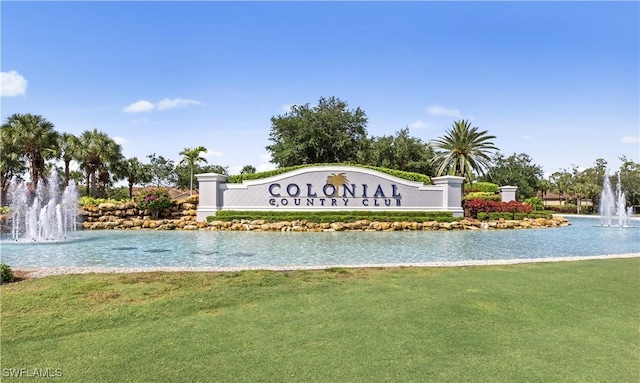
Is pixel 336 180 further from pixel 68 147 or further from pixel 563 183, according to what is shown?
pixel 563 183

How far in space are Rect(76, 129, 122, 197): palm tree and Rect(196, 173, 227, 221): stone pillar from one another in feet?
55.4

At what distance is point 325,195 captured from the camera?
978 inches

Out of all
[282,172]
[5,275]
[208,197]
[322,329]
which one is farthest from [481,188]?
[5,275]

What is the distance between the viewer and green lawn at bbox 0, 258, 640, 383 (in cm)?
379

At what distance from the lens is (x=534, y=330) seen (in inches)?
192

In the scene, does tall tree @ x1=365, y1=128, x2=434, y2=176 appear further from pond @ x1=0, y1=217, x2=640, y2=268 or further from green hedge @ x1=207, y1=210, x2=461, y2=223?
pond @ x1=0, y1=217, x2=640, y2=268

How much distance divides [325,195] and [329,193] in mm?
270

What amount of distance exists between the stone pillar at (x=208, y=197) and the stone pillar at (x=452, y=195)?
1372cm

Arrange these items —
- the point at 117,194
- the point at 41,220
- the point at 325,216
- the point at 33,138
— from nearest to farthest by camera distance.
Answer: the point at 41,220
the point at 325,216
the point at 33,138
the point at 117,194

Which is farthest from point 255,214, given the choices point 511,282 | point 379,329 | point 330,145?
point 379,329

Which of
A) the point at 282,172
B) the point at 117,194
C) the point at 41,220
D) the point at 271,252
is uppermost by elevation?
the point at 282,172

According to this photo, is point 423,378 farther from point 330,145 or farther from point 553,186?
point 553,186

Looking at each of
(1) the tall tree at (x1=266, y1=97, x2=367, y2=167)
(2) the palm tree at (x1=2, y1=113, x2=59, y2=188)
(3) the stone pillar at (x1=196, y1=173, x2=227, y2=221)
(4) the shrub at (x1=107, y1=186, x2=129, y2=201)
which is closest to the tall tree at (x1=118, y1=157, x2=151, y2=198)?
(4) the shrub at (x1=107, y1=186, x2=129, y2=201)

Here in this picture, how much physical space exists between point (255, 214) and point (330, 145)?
12.5m
